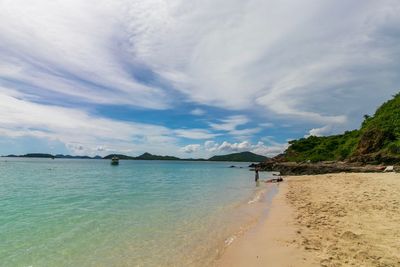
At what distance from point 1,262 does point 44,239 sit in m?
2.49

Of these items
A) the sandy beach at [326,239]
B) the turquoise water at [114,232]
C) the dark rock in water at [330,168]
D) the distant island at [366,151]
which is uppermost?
the distant island at [366,151]

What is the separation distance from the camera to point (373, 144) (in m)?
49.2

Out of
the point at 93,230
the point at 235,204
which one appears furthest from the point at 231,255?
the point at 235,204

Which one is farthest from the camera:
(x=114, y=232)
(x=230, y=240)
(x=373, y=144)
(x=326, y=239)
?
(x=373, y=144)

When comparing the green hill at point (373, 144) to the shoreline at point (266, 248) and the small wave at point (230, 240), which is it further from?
the small wave at point (230, 240)

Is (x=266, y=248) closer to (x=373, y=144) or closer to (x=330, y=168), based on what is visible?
(x=330, y=168)

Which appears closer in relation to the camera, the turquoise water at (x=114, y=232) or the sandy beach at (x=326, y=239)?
the sandy beach at (x=326, y=239)

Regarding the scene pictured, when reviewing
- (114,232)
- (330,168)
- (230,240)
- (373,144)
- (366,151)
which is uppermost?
(373,144)

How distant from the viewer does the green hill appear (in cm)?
4372

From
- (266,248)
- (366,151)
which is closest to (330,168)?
(366,151)

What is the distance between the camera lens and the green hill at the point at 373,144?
143ft

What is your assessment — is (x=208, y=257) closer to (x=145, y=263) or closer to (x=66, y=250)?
(x=145, y=263)

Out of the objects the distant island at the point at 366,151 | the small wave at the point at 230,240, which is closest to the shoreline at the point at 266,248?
the small wave at the point at 230,240

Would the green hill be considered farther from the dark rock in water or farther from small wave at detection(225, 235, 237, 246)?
small wave at detection(225, 235, 237, 246)
